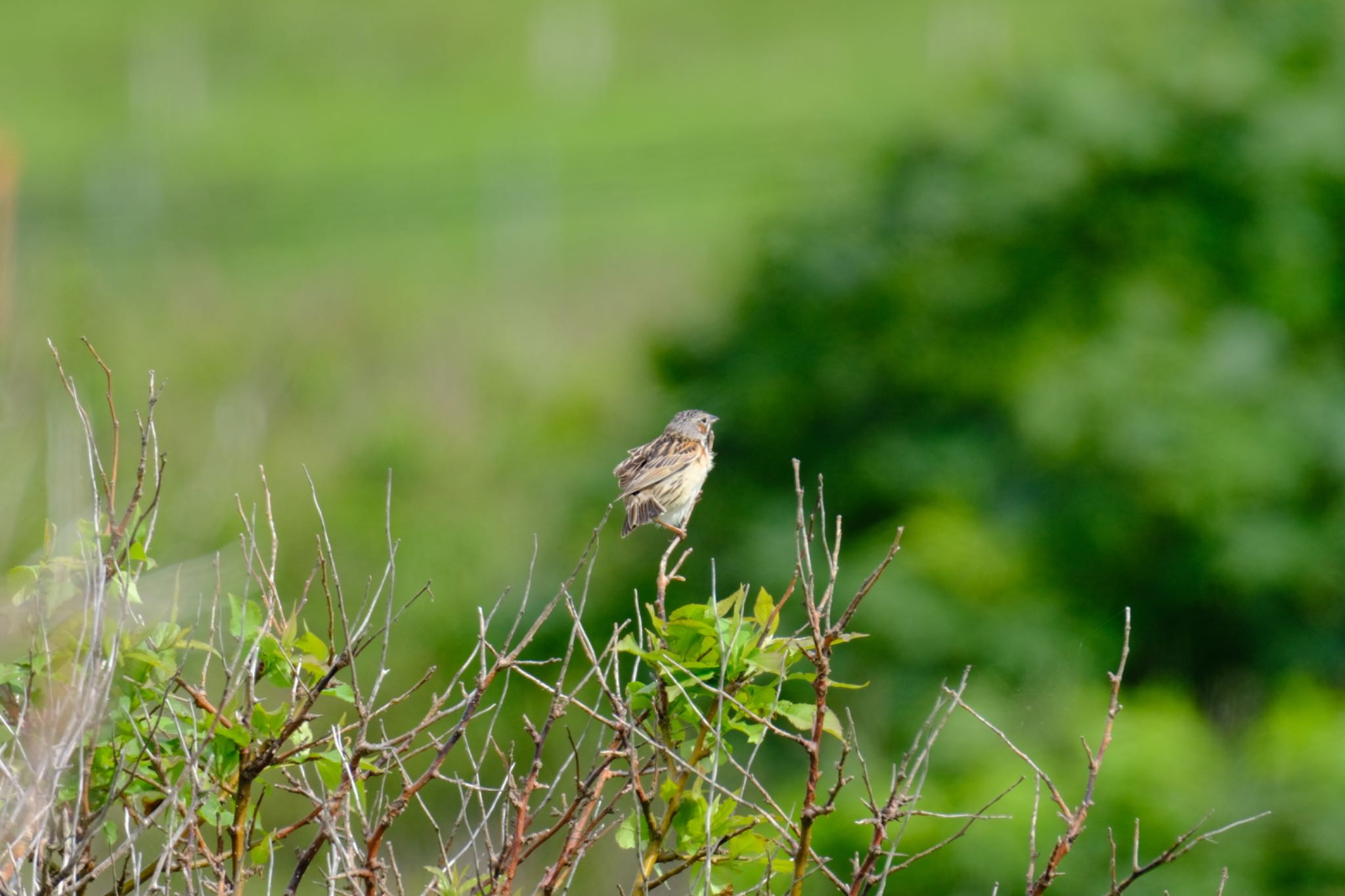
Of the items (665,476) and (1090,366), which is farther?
(1090,366)

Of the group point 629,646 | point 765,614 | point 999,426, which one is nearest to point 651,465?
point 765,614

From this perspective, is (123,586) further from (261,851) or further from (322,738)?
(261,851)

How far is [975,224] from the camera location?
13.6 metres

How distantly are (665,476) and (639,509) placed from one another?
0.14 metres

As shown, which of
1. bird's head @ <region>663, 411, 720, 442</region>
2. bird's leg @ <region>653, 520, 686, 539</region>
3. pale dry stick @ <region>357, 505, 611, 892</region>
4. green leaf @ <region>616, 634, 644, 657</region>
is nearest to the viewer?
green leaf @ <region>616, 634, 644, 657</region>

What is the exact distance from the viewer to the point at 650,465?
4730 mm

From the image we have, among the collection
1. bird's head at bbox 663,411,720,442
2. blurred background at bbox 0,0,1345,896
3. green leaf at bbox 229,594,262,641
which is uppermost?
green leaf at bbox 229,594,262,641

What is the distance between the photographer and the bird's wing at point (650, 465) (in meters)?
4.68

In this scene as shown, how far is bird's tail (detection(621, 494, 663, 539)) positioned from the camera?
180 inches

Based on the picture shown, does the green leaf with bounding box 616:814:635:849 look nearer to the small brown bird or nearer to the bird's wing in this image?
the small brown bird

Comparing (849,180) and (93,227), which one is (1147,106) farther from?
(93,227)

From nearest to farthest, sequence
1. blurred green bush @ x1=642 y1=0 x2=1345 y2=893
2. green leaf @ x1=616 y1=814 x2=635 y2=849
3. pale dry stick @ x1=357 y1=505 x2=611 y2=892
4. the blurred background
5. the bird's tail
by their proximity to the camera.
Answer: pale dry stick @ x1=357 y1=505 x2=611 y2=892
green leaf @ x1=616 y1=814 x2=635 y2=849
the bird's tail
the blurred background
blurred green bush @ x1=642 y1=0 x2=1345 y2=893

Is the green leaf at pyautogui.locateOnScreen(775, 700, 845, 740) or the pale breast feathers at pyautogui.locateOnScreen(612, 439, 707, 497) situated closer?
the green leaf at pyautogui.locateOnScreen(775, 700, 845, 740)

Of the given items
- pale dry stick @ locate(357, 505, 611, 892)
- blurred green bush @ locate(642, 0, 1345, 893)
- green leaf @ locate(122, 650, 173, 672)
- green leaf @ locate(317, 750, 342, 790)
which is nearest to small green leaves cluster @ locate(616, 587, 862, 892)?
pale dry stick @ locate(357, 505, 611, 892)
